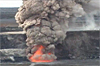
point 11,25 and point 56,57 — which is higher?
point 11,25

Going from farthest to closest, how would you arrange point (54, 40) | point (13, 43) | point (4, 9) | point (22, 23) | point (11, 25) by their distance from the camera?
point (4, 9) → point (11, 25) → point (13, 43) → point (22, 23) → point (54, 40)

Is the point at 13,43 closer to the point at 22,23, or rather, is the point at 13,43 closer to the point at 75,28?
the point at 22,23

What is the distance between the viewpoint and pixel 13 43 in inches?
1428

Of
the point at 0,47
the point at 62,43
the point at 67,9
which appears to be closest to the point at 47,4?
the point at 67,9

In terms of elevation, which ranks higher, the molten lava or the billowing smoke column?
the billowing smoke column

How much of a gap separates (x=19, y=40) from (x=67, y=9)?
21.5 feet

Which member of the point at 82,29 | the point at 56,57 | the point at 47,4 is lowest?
the point at 56,57

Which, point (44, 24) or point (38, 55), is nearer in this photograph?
point (38, 55)

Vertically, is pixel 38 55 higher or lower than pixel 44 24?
lower

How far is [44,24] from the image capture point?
3161 cm

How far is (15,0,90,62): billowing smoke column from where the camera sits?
31.1 m

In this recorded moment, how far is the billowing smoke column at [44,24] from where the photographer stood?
31.1m

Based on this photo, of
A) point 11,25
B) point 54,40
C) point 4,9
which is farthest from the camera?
point 4,9

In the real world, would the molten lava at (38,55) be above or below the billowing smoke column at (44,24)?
below
